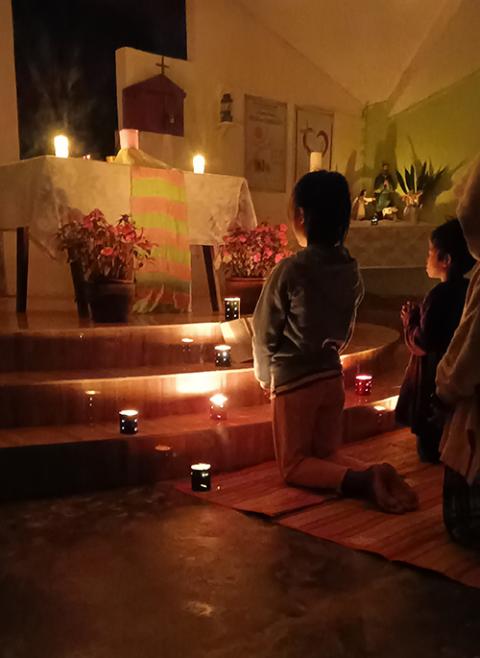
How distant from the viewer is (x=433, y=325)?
2.69 m

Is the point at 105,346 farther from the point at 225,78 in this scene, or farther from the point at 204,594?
the point at 225,78

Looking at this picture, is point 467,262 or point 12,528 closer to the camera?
point 12,528

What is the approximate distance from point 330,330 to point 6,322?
5.71 ft

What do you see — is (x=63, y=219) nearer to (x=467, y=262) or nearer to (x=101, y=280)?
(x=101, y=280)

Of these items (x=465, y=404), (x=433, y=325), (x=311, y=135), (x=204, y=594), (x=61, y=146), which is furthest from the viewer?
(x=311, y=135)

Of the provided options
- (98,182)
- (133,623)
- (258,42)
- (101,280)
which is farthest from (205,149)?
(133,623)

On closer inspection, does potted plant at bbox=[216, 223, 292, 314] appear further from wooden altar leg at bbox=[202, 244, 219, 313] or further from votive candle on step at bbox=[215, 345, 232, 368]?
votive candle on step at bbox=[215, 345, 232, 368]

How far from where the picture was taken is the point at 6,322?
3.24m

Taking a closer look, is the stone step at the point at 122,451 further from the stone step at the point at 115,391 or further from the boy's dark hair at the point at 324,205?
the boy's dark hair at the point at 324,205

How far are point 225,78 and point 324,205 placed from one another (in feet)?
11.3

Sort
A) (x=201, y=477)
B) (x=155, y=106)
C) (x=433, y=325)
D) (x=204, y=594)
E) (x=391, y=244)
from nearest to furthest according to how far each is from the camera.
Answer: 1. (x=204, y=594)
2. (x=201, y=477)
3. (x=433, y=325)
4. (x=155, y=106)
5. (x=391, y=244)

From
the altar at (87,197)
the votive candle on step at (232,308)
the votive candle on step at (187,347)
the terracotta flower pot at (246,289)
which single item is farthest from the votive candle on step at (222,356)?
the altar at (87,197)

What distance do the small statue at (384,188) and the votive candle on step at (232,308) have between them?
107 inches

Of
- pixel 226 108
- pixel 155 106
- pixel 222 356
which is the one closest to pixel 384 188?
pixel 226 108
